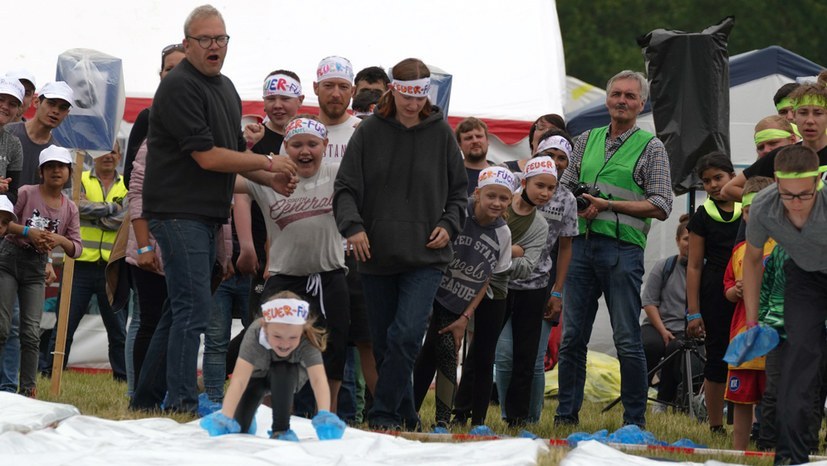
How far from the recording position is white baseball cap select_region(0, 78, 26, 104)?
364 inches

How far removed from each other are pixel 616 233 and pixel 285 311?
9.00 ft

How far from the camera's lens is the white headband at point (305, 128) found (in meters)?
7.61

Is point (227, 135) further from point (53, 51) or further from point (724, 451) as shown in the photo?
point (53, 51)

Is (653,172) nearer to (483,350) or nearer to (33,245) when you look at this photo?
(483,350)

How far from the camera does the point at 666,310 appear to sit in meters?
12.0

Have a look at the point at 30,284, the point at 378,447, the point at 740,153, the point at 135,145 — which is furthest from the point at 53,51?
the point at 378,447

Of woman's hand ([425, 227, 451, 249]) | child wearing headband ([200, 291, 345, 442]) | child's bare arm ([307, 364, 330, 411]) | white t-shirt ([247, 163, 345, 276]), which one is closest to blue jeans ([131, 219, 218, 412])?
white t-shirt ([247, 163, 345, 276])

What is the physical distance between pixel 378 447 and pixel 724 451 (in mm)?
1942

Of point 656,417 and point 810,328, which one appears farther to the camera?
point 656,417

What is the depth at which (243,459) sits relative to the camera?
228 inches

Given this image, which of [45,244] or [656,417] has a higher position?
[45,244]

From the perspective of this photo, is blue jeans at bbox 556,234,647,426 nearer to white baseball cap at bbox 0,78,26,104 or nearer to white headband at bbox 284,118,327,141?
white headband at bbox 284,118,327,141

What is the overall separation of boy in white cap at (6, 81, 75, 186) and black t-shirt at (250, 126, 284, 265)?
1.64 metres

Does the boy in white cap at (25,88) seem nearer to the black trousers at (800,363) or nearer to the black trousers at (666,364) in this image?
the black trousers at (666,364)
